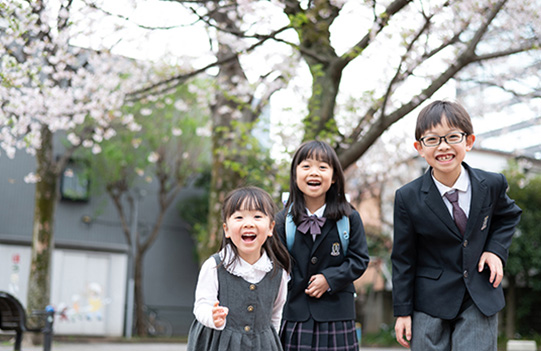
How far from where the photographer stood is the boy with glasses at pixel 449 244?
3008 mm

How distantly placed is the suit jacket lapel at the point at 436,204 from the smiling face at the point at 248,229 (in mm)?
819

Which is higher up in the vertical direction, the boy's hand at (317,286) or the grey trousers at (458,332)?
the boy's hand at (317,286)

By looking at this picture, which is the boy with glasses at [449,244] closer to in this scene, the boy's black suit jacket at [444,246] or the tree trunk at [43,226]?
the boy's black suit jacket at [444,246]

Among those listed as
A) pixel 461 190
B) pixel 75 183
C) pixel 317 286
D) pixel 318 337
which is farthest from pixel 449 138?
pixel 75 183

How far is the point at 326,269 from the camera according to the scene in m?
3.45

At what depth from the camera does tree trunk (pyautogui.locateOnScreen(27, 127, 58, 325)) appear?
460 inches

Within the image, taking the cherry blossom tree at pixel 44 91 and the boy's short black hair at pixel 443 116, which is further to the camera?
the cherry blossom tree at pixel 44 91

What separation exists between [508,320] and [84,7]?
1227cm

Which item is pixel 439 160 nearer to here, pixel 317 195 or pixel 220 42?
pixel 317 195

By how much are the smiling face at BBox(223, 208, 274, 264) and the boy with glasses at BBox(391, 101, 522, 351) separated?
0.70m

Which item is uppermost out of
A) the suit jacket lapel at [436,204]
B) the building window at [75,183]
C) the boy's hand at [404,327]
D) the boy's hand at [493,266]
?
the building window at [75,183]

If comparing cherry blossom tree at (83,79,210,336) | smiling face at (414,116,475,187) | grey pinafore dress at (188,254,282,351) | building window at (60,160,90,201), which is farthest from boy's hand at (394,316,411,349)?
building window at (60,160,90,201)

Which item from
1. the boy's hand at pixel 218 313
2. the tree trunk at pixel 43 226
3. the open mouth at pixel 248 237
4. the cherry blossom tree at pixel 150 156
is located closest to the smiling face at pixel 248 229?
the open mouth at pixel 248 237

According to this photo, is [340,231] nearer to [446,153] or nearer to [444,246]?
[444,246]
